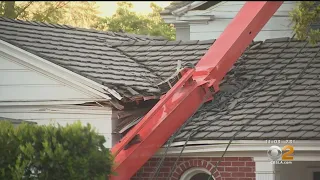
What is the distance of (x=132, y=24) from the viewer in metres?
42.5

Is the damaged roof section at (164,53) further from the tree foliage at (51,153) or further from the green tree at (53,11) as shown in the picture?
the green tree at (53,11)

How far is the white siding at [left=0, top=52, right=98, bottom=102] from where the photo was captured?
757 inches

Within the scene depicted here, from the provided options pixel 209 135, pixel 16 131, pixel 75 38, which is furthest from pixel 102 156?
pixel 75 38

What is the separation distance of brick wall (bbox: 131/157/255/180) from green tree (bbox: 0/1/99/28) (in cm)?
1658

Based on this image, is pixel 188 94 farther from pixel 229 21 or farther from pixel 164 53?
pixel 229 21

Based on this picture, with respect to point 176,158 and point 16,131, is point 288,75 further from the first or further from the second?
point 16,131

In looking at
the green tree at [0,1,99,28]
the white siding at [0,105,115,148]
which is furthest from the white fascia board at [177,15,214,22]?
the green tree at [0,1,99,28]

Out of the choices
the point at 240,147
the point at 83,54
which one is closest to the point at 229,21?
the point at 83,54

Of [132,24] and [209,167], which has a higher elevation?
[132,24]

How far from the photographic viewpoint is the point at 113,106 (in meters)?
18.9

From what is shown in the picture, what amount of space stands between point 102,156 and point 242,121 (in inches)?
160

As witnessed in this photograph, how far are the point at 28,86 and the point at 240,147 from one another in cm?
461

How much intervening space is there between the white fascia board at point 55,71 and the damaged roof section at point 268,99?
1.81 m

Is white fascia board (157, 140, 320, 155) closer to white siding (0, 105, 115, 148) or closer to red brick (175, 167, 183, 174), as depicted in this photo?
red brick (175, 167, 183, 174)
